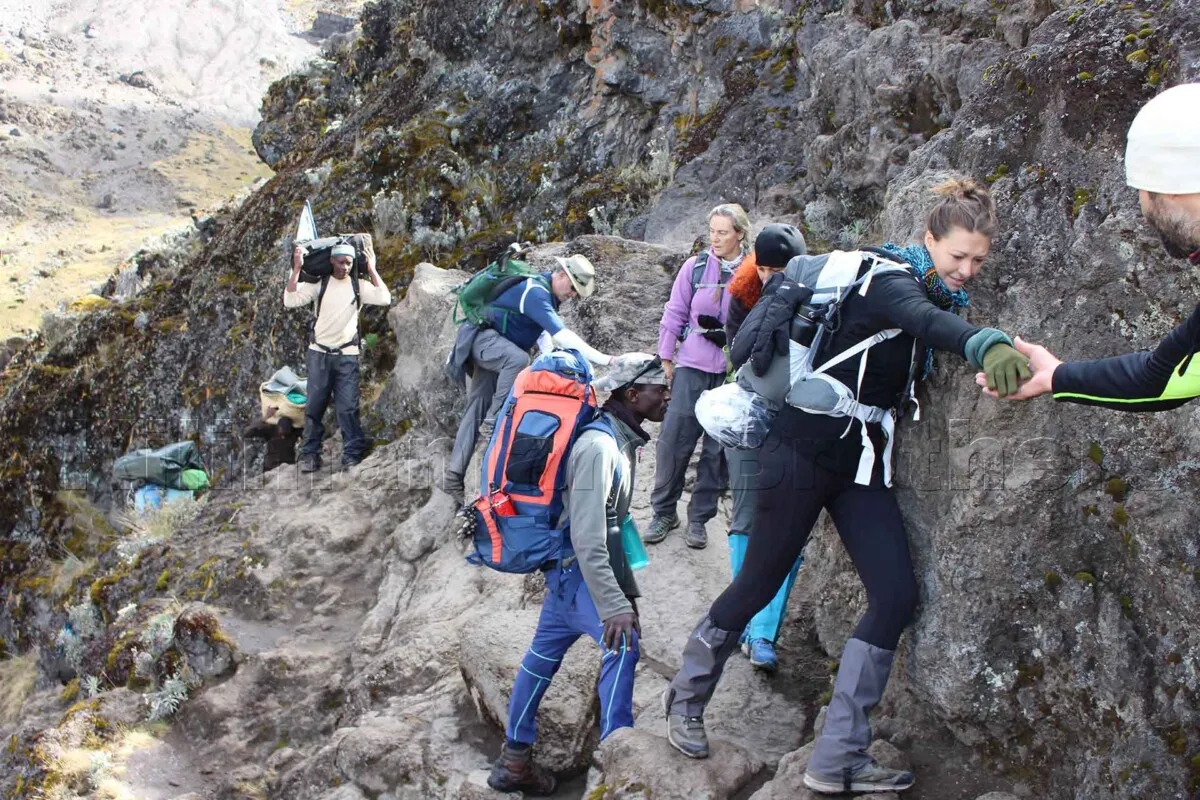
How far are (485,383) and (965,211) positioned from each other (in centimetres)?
509

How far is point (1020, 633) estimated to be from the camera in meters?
4.35

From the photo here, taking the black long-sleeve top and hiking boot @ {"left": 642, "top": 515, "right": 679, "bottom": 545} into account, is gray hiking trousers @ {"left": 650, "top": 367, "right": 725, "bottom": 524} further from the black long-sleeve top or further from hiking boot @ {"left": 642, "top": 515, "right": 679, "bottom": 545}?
the black long-sleeve top

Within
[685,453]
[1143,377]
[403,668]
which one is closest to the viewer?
[1143,377]

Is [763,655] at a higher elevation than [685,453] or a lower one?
lower

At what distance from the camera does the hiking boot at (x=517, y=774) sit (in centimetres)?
543

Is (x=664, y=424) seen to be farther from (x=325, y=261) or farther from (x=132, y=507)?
(x=132, y=507)

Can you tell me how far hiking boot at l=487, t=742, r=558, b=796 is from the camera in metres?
5.43

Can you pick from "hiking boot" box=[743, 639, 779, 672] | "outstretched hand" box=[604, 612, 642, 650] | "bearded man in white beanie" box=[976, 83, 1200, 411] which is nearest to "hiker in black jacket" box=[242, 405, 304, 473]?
"hiking boot" box=[743, 639, 779, 672]

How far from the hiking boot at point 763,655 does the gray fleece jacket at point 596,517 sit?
3.55ft

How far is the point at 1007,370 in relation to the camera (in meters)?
3.64

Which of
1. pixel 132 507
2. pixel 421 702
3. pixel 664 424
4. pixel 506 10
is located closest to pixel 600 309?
pixel 664 424

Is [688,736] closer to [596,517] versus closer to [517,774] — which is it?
[596,517]

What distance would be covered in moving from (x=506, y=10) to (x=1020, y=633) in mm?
14806

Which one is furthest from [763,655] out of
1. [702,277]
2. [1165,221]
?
[1165,221]
